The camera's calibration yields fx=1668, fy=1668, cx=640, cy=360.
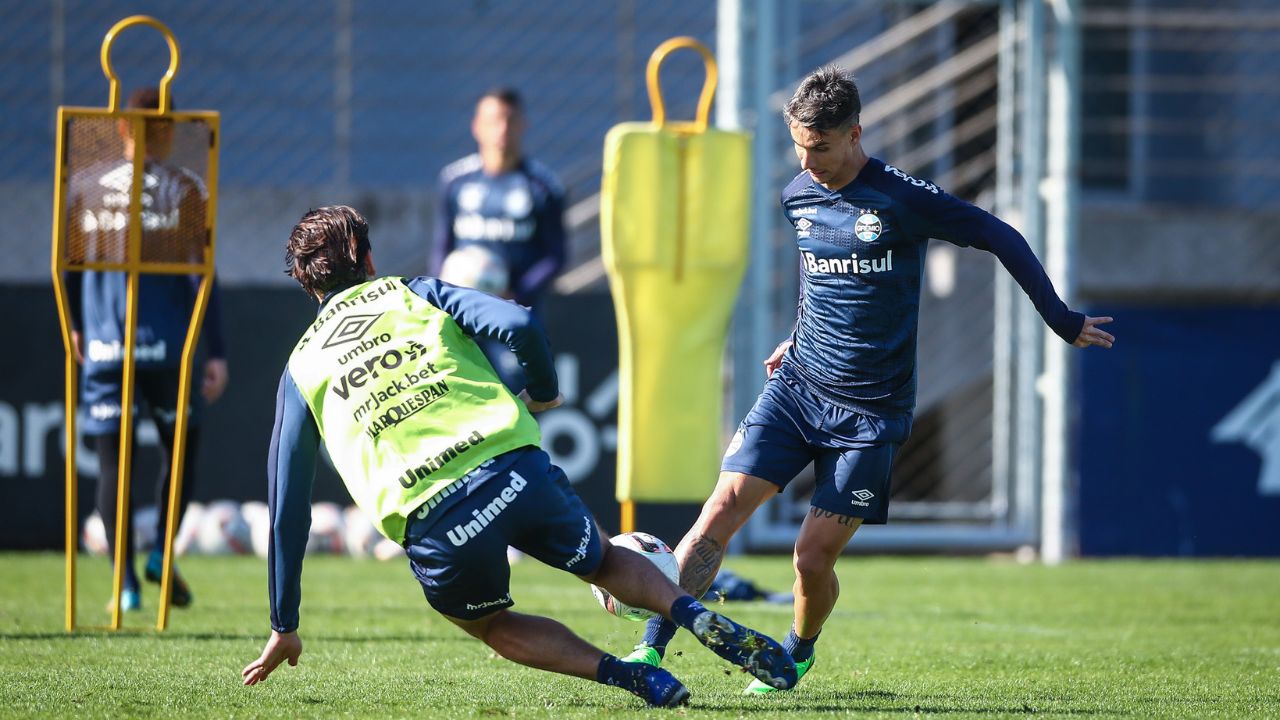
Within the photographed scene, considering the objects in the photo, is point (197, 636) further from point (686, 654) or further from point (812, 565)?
point (812, 565)

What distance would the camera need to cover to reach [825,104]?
502 cm

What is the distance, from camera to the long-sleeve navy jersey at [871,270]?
16.8 ft

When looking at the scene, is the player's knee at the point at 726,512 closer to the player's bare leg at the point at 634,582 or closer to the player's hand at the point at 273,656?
the player's bare leg at the point at 634,582

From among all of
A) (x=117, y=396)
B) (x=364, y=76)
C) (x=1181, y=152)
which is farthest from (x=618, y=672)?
(x=1181, y=152)

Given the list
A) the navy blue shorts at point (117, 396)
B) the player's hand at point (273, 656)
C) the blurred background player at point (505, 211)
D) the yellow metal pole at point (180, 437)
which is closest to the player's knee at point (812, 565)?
the player's hand at point (273, 656)

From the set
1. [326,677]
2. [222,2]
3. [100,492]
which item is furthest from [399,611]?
[222,2]

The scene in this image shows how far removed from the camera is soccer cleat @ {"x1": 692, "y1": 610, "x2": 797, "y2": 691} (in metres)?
4.22

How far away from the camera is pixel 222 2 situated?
13234 millimetres

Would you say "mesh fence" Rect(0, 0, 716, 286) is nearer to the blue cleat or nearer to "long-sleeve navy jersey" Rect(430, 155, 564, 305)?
"long-sleeve navy jersey" Rect(430, 155, 564, 305)

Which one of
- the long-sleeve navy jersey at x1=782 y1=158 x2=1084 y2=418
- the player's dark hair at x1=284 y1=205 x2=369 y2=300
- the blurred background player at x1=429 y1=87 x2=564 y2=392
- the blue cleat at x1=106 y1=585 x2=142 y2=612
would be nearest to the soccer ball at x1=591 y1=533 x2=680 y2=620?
the long-sleeve navy jersey at x1=782 y1=158 x2=1084 y2=418

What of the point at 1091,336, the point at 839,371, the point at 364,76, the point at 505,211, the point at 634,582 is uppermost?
the point at 364,76

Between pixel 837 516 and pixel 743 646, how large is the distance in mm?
1040

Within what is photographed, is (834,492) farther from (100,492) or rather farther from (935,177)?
(935,177)

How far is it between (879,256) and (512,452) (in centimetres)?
150
